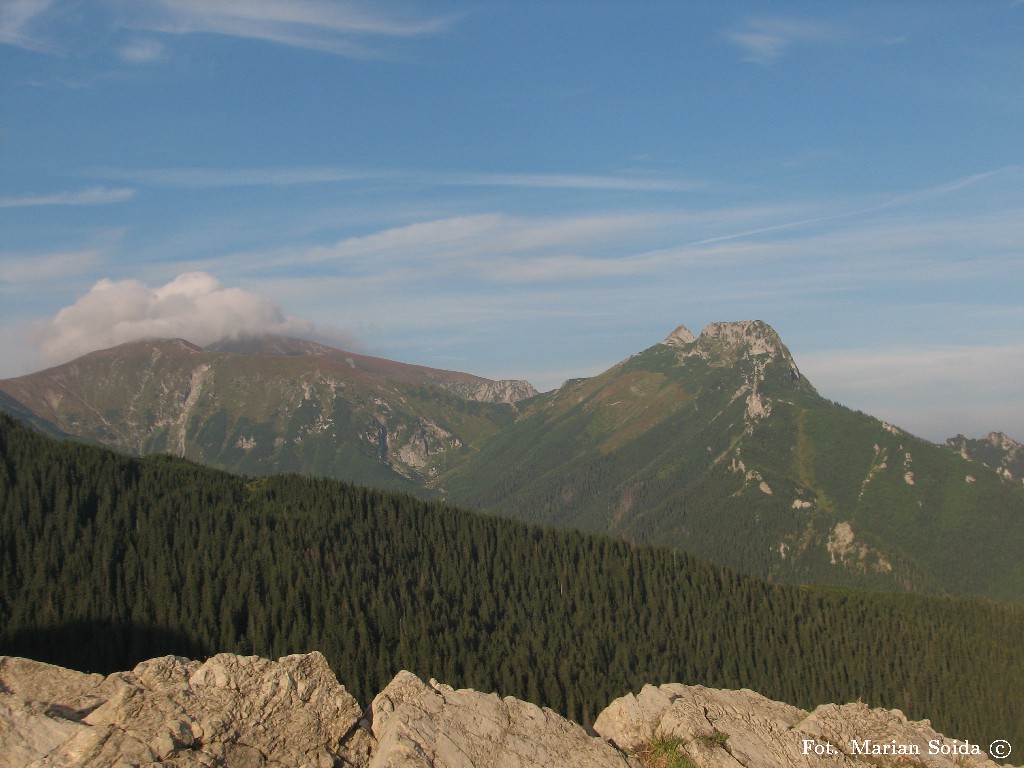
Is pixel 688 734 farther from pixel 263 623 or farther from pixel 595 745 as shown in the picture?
pixel 263 623

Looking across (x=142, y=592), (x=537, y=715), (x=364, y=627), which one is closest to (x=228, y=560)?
(x=142, y=592)

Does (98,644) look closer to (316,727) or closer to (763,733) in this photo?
(316,727)

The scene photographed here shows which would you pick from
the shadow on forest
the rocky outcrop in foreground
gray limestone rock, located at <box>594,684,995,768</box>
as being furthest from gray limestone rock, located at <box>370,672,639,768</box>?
the shadow on forest

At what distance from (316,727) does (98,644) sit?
153m

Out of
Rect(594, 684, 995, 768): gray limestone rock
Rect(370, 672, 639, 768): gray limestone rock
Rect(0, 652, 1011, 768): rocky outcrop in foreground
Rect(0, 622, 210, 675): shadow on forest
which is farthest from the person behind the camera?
Rect(0, 622, 210, 675): shadow on forest

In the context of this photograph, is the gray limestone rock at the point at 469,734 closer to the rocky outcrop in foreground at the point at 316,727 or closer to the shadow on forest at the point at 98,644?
the rocky outcrop in foreground at the point at 316,727

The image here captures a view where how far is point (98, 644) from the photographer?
A: 16062 cm

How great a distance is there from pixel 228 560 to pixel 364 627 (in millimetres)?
41784

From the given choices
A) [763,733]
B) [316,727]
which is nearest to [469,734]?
[316,727]

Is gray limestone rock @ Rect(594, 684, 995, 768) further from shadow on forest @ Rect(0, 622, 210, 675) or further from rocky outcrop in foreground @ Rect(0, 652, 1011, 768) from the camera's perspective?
shadow on forest @ Rect(0, 622, 210, 675)

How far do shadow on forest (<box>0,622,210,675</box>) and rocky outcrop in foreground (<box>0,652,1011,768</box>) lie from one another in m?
140

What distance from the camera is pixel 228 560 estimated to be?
19975 cm

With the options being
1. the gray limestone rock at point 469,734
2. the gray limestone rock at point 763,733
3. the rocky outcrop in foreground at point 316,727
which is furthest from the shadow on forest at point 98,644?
the gray limestone rock at point 469,734

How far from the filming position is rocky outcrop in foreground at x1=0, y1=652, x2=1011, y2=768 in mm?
28031
